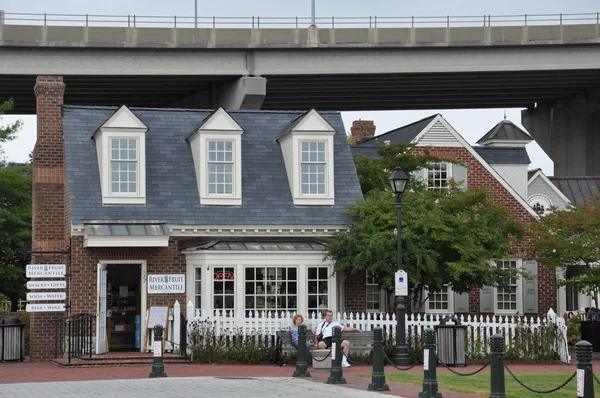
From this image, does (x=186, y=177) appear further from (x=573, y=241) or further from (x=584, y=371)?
(x=584, y=371)

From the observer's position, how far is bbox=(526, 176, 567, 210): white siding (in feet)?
156

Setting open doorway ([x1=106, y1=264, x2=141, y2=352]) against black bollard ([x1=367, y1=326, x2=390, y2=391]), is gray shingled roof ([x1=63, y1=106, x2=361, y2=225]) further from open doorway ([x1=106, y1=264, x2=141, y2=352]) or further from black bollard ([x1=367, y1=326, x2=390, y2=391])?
black bollard ([x1=367, y1=326, x2=390, y2=391])

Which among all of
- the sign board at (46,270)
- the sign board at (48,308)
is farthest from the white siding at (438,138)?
the sign board at (48,308)

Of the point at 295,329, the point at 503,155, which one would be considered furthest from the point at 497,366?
the point at 503,155

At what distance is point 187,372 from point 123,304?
6.52 m

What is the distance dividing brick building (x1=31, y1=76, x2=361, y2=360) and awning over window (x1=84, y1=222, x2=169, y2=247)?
0.11ft

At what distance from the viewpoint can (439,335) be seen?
25781 mm

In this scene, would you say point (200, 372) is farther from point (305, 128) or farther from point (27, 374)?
point (305, 128)

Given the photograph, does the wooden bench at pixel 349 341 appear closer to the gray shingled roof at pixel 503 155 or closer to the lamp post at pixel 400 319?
the lamp post at pixel 400 319

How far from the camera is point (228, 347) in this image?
2673cm

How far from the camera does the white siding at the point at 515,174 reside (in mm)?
44094

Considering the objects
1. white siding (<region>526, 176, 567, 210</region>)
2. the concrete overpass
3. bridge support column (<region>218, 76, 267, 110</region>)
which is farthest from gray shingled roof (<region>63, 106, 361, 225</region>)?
bridge support column (<region>218, 76, 267, 110</region>)

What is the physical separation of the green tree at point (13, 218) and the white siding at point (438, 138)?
542 inches

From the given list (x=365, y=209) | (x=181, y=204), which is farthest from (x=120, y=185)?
(x=365, y=209)
